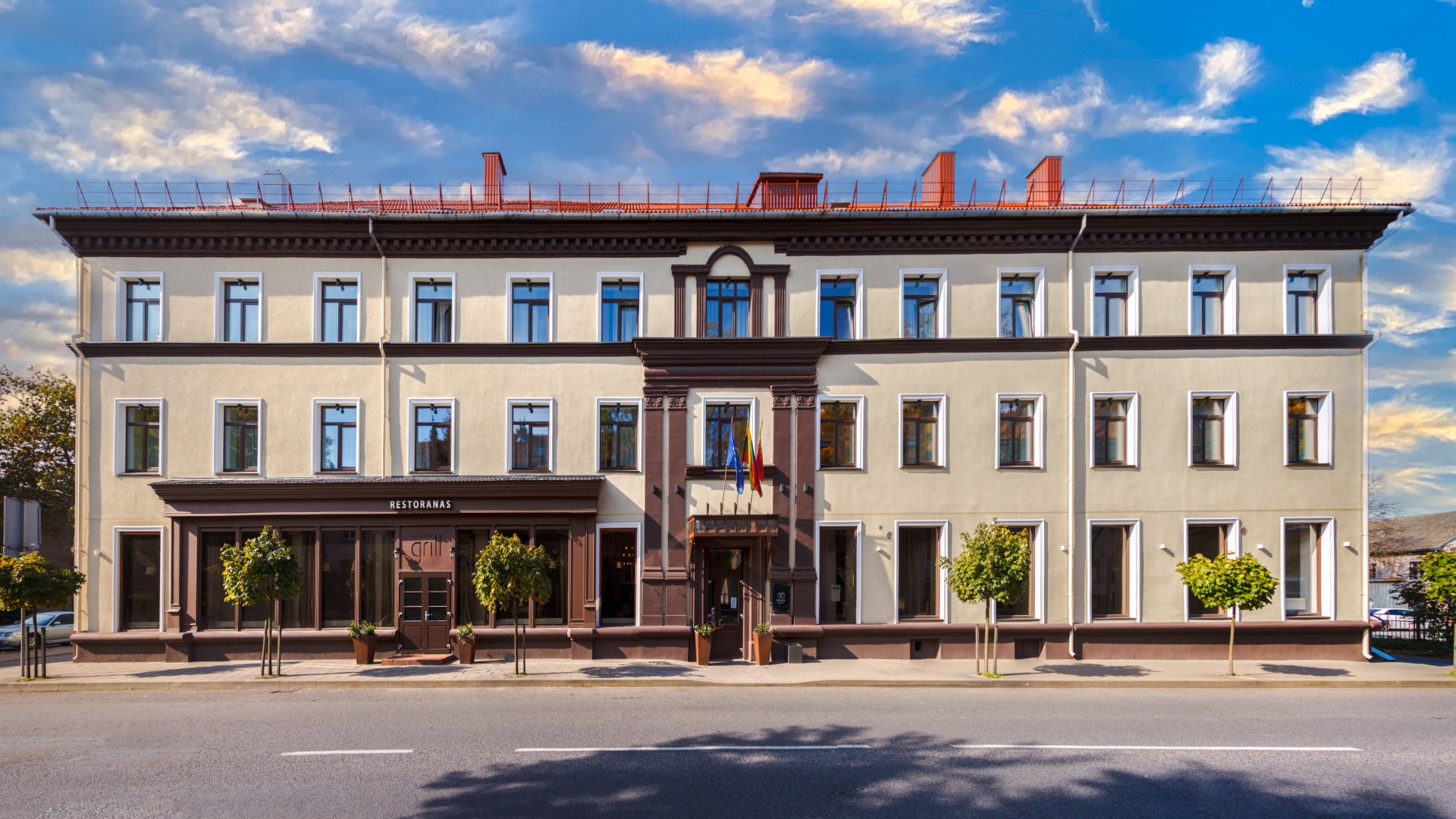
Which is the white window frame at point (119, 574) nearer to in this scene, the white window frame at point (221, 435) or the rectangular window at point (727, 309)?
the white window frame at point (221, 435)

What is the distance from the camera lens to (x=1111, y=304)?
21.4 metres

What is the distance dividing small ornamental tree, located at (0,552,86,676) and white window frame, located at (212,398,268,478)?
3948 millimetres

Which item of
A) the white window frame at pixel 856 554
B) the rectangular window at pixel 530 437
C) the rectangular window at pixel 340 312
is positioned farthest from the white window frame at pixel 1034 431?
the rectangular window at pixel 340 312

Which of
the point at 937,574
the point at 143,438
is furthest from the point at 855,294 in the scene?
the point at 143,438

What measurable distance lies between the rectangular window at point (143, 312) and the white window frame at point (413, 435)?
6663mm

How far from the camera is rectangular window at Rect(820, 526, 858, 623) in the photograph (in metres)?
20.6

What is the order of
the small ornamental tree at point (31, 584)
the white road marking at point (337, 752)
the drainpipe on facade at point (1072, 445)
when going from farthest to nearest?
the drainpipe on facade at point (1072, 445) < the small ornamental tree at point (31, 584) < the white road marking at point (337, 752)

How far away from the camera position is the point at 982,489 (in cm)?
2078

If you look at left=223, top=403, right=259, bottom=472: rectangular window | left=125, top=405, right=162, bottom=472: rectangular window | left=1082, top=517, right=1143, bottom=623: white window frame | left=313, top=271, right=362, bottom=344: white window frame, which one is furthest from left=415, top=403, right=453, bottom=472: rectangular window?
left=1082, top=517, right=1143, bottom=623: white window frame

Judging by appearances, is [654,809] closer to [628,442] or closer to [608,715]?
[608,715]

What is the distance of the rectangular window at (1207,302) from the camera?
21.3m

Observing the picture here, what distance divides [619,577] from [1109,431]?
564 inches

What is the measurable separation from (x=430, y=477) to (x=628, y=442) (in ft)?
17.5

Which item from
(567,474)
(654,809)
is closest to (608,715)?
(654,809)
